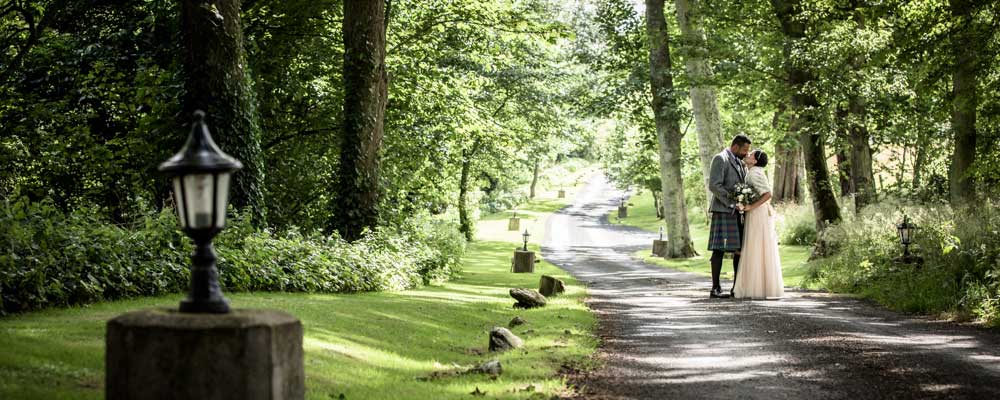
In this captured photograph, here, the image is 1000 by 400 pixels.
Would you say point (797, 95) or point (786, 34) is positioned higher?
point (786, 34)

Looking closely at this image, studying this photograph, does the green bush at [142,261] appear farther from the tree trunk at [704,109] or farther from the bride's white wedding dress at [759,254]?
the tree trunk at [704,109]

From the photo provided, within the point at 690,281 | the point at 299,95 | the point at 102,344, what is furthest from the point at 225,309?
the point at 299,95

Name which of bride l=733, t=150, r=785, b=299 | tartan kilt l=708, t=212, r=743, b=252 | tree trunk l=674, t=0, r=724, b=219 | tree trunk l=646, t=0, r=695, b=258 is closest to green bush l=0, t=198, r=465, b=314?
tartan kilt l=708, t=212, r=743, b=252

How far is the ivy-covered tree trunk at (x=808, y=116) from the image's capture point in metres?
22.4

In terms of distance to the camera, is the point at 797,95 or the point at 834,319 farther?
the point at 797,95

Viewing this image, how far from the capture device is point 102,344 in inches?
296

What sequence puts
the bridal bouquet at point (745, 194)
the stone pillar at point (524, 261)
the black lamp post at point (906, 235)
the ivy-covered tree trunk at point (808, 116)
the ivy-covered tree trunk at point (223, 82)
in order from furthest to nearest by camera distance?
the stone pillar at point (524, 261), the ivy-covered tree trunk at point (808, 116), the ivy-covered tree trunk at point (223, 82), the black lamp post at point (906, 235), the bridal bouquet at point (745, 194)

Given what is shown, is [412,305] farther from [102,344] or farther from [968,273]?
[968,273]

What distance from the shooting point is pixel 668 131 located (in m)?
30.3

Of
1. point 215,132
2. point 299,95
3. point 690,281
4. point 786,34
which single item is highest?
point 786,34

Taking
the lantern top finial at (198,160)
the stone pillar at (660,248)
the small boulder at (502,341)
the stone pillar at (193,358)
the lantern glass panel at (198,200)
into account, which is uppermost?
the lantern top finial at (198,160)

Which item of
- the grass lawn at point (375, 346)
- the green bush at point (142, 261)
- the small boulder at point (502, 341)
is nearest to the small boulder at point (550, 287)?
the grass lawn at point (375, 346)

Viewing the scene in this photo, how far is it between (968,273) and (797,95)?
11511mm

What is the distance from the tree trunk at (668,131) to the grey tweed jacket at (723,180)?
47.9 ft
